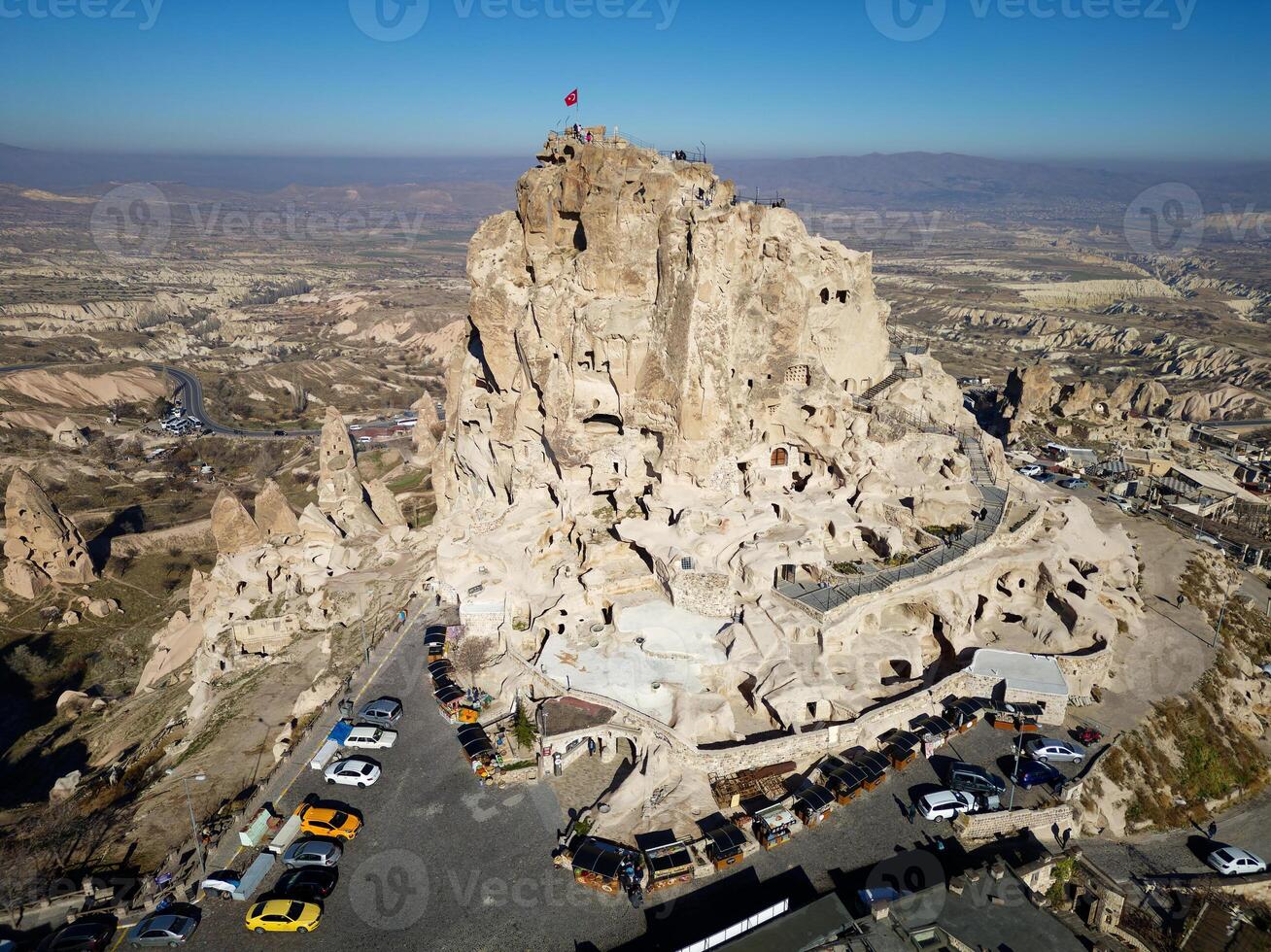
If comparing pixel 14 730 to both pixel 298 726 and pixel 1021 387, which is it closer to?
pixel 298 726

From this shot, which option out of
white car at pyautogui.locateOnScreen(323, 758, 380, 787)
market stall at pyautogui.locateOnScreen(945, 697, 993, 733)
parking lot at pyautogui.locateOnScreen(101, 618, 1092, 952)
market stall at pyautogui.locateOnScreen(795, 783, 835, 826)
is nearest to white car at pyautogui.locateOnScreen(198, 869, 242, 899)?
parking lot at pyautogui.locateOnScreen(101, 618, 1092, 952)

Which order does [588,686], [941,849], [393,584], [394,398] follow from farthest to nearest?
[394,398] → [393,584] → [588,686] → [941,849]

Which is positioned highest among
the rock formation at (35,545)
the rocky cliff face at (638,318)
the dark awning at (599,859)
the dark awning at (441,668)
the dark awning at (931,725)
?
the rocky cliff face at (638,318)

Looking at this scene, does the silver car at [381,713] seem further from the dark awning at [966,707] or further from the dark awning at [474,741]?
the dark awning at [966,707]

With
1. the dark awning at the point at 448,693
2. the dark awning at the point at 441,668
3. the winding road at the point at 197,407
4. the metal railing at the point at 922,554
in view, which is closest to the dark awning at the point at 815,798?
the metal railing at the point at 922,554

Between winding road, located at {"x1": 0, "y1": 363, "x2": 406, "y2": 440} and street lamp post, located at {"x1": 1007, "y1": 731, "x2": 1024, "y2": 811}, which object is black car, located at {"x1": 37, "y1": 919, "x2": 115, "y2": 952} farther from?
winding road, located at {"x1": 0, "y1": 363, "x2": 406, "y2": 440}

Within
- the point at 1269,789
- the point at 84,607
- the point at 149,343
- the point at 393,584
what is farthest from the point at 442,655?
the point at 149,343
